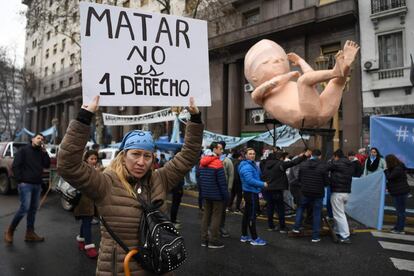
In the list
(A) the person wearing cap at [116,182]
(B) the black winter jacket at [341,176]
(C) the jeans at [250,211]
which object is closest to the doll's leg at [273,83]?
(B) the black winter jacket at [341,176]

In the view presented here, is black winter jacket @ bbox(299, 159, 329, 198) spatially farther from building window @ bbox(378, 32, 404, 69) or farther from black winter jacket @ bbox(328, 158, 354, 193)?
building window @ bbox(378, 32, 404, 69)

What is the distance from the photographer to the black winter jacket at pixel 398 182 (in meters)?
7.16

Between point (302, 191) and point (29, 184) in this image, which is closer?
point (29, 184)

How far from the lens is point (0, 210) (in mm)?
8844

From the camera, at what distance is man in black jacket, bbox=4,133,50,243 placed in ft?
18.8

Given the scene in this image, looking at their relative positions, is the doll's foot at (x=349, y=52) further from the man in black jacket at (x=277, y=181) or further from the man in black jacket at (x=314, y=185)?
the man in black jacket at (x=277, y=181)

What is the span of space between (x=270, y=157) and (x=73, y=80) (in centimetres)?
3635

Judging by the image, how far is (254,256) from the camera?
5.39m

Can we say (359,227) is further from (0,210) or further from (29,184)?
(0,210)

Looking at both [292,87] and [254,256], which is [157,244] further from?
[292,87]

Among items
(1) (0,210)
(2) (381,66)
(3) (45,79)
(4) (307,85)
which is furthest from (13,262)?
(3) (45,79)

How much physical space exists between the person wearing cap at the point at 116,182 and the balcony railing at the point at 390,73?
647 inches

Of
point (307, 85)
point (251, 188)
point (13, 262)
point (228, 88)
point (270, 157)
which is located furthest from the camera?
point (228, 88)

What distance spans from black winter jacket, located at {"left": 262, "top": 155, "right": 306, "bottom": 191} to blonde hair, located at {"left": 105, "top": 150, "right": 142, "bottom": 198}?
16.7 feet
